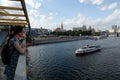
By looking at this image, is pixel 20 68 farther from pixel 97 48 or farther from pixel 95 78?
pixel 97 48

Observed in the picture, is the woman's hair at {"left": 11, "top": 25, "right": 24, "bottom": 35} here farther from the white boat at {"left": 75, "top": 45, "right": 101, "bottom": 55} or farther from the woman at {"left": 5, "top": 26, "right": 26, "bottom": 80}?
the white boat at {"left": 75, "top": 45, "right": 101, "bottom": 55}

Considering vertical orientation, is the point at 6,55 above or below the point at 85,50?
above

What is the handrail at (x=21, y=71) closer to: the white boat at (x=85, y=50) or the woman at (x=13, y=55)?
the woman at (x=13, y=55)

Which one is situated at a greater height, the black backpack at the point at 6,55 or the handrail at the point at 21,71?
the black backpack at the point at 6,55

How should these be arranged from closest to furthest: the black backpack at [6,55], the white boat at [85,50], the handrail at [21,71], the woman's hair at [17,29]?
1. the handrail at [21,71]
2. the black backpack at [6,55]
3. the woman's hair at [17,29]
4. the white boat at [85,50]

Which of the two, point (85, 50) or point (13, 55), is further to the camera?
point (85, 50)

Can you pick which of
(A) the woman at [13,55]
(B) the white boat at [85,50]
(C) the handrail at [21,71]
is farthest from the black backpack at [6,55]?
(B) the white boat at [85,50]

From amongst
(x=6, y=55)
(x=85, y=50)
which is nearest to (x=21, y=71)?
(x=6, y=55)

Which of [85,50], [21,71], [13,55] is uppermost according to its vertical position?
[13,55]

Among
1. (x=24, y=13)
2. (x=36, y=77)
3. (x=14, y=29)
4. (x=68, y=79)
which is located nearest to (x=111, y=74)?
(x=68, y=79)

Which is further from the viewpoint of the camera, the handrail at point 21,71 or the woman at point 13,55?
the woman at point 13,55

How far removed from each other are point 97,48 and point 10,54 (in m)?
59.9

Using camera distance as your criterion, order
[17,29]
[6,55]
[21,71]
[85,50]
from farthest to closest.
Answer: [85,50], [17,29], [6,55], [21,71]

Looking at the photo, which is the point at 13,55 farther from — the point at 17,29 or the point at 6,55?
the point at 17,29
